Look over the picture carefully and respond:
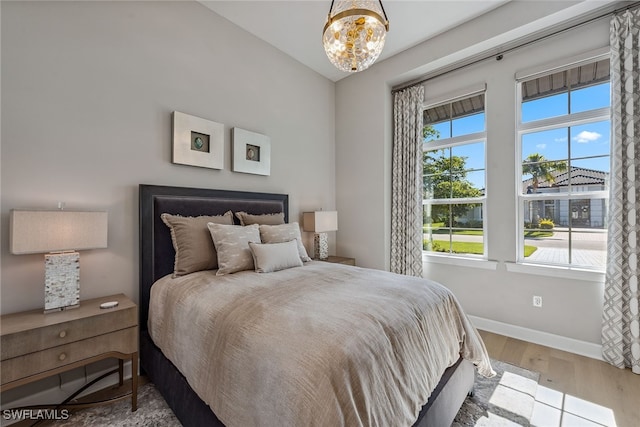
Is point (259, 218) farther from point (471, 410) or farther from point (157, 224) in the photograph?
point (471, 410)

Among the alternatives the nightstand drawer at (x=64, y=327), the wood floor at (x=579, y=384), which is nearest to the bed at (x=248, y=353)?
the nightstand drawer at (x=64, y=327)

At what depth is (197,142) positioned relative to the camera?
2.50 metres

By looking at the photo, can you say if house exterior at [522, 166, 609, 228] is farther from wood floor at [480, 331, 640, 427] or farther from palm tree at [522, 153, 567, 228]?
wood floor at [480, 331, 640, 427]

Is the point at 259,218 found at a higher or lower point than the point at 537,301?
higher

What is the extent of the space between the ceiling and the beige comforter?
258 cm

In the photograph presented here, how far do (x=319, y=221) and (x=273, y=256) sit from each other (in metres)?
1.29

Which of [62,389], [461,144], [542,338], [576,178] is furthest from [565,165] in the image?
[62,389]

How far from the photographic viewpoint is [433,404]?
Result: 128 cm

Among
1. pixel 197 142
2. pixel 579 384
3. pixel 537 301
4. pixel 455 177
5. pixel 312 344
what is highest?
pixel 197 142

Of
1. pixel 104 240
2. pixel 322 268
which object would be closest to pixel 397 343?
pixel 322 268

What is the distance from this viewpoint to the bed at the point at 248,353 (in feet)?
3.07

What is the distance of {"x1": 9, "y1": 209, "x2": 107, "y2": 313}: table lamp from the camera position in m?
1.46

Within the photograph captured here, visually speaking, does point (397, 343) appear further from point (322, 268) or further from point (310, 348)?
point (322, 268)

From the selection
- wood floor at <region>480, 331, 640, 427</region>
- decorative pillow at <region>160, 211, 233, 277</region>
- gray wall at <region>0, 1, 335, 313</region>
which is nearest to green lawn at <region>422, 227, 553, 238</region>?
wood floor at <region>480, 331, 640, 427</region>
